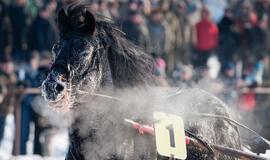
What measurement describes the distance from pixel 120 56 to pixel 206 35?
29.2 feet

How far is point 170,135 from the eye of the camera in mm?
5523

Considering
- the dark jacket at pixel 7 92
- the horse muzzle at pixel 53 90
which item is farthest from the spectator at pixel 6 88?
the horse muzzle at pixel 53 90

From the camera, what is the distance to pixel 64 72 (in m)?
5.20

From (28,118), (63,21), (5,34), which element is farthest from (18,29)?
(63,21)

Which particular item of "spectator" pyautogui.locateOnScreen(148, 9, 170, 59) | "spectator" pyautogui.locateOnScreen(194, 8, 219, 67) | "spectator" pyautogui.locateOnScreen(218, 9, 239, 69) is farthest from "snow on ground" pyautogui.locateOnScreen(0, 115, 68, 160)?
"spectator" pyautogui.locateOnScreen(218, 9, 239, 69)

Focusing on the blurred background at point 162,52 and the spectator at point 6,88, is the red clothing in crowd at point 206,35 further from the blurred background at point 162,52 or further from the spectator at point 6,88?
the spectator at point 6,88

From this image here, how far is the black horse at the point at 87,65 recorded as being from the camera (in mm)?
5180

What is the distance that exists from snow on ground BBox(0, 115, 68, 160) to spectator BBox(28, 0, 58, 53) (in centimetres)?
187

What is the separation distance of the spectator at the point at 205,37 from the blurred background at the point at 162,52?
21mm

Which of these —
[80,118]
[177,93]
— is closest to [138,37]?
[177,93]

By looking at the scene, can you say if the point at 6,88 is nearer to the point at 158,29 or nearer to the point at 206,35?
the point at 158,29

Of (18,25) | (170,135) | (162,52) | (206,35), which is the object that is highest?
(18,25)

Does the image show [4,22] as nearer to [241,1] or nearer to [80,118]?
[241,1]

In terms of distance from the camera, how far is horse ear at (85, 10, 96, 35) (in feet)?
18.2
